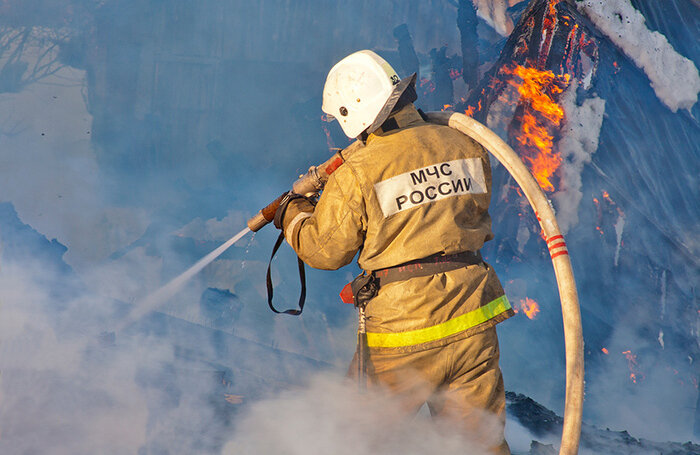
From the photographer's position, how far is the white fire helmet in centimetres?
320

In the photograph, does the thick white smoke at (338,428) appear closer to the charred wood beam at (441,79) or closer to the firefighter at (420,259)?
the firefighter at (420,259)

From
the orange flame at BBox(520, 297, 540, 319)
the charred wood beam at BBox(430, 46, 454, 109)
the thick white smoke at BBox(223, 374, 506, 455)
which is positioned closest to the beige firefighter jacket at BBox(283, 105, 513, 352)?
the thick white smoke at BBox(223, 374, 506, 455)

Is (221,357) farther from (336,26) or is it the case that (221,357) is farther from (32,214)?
(336,26)

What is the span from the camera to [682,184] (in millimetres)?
5328

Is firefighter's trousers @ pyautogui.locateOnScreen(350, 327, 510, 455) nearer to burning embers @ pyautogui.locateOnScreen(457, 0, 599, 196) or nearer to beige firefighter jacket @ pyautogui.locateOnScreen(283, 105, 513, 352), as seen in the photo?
beige firefighter jacket @ pyautogui.locateOnScreen(283, 105, 513, 352)

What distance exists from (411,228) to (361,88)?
2.51 ft

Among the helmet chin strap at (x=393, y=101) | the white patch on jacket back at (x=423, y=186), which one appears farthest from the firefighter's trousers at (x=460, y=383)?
the helmet chin strap at (x=393, y=101)

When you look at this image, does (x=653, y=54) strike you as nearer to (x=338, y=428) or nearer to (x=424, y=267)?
(x=424, y=267)

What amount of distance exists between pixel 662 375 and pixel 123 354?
4.14m

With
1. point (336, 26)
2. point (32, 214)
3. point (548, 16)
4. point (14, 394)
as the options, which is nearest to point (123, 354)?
point (14, 394)

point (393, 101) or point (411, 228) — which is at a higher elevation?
point (393, 101)

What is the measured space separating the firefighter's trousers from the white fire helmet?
43.2 inches

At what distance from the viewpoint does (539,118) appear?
5.45 meters

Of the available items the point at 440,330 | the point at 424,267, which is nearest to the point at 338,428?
the point at 440,330
